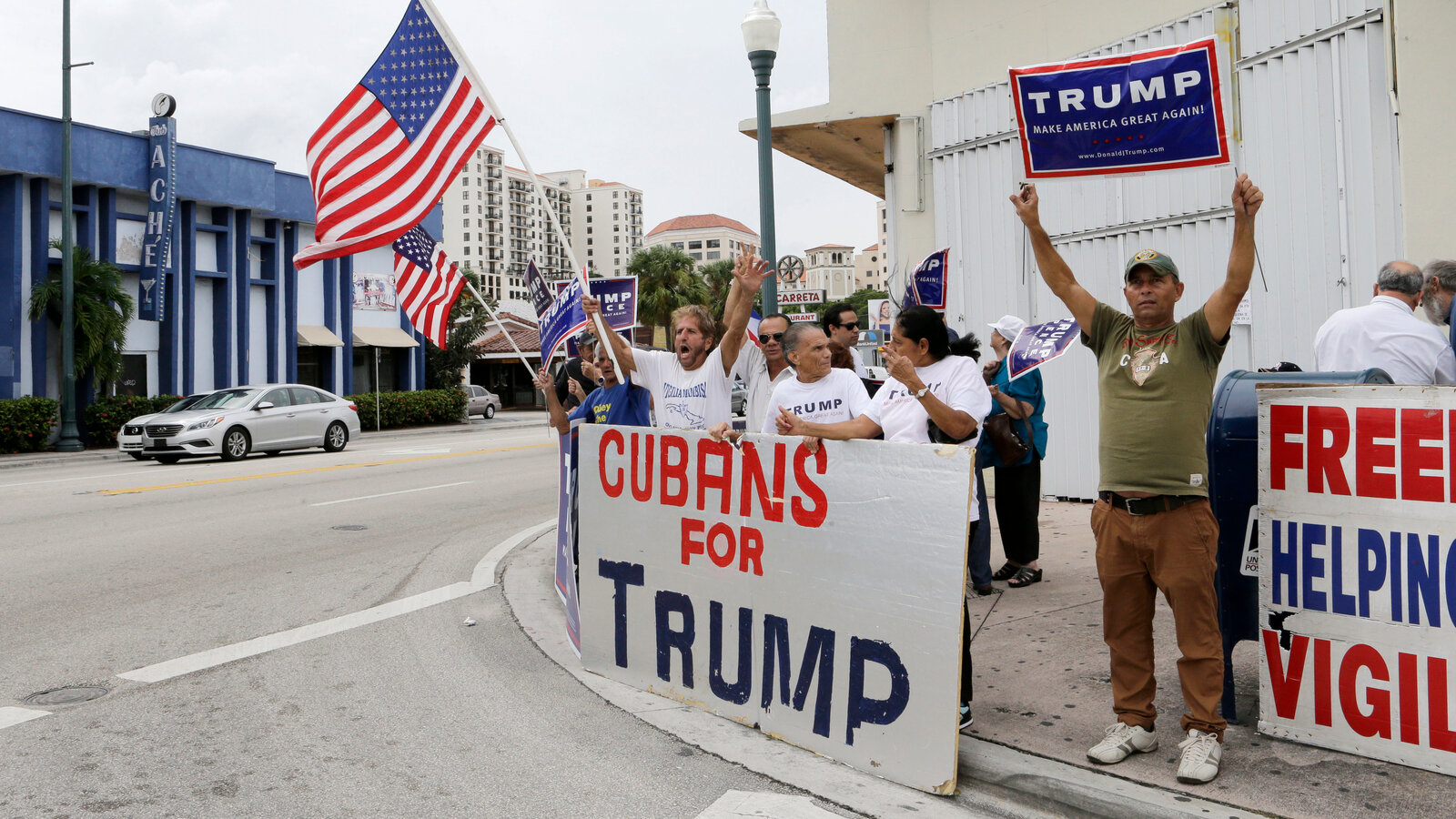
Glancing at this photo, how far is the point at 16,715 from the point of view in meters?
4.80

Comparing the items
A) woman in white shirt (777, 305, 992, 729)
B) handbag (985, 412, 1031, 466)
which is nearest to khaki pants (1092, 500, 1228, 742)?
woman in white shirt (777, 305, 992, 729)

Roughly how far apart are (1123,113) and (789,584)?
9.74 ft

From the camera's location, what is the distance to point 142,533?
10148mm

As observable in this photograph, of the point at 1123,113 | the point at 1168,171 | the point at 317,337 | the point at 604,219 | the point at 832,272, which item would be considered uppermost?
the point at 604,219

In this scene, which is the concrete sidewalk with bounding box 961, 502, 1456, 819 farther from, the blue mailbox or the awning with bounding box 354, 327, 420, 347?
the awning with bounding box 354, 327, 420, 347

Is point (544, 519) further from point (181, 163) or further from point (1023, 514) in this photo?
→ point (181, 163)

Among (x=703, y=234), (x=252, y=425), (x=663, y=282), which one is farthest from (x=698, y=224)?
(x=252, y=425)

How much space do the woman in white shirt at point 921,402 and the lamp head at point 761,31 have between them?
6079mm

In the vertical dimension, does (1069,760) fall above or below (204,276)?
below

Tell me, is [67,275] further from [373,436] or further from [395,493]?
[395,493]

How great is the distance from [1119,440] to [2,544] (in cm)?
976

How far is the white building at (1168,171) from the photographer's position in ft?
24.2

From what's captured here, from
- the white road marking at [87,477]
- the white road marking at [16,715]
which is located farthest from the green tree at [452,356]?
the white road marking at [16,715]

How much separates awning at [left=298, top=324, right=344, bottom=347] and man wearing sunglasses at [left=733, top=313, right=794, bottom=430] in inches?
1164
